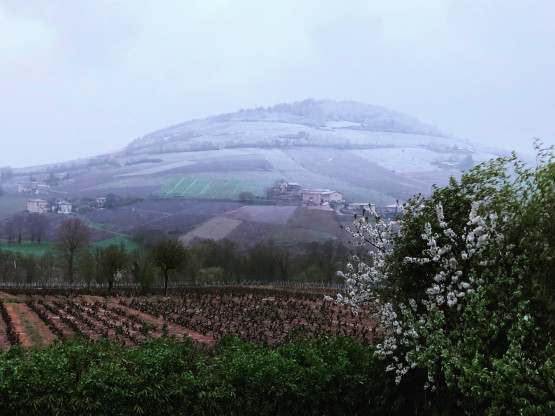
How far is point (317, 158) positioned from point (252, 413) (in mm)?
156145

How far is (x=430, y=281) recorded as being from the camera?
9.52 metres

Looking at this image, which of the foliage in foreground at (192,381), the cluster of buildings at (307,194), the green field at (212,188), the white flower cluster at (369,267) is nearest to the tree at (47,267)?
the foliage in foreground at (192,381)

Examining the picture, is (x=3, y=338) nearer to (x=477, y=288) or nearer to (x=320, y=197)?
(x=477, y=288)

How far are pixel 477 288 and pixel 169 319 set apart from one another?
60.2 feet

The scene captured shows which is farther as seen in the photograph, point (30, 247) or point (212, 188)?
point (212, 188)

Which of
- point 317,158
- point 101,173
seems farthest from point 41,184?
point 317,158

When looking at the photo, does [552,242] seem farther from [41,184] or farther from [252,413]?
[41,184]

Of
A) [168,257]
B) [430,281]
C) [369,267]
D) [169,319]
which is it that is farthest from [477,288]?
[168,257]

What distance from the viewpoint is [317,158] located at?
163250mm

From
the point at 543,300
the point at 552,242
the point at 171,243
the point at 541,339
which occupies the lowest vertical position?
the point at 171,243

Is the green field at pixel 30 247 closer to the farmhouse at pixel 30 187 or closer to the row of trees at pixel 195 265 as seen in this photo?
the row of trees at pixel 195 265

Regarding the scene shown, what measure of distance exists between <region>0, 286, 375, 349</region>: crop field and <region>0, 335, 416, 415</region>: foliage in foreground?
6043 mm

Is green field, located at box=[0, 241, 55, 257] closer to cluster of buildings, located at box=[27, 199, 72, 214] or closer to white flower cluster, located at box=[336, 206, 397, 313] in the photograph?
cluster of buildings, located at box=[27, 199, 72, 214]

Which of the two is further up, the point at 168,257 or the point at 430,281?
the point at 430,281
